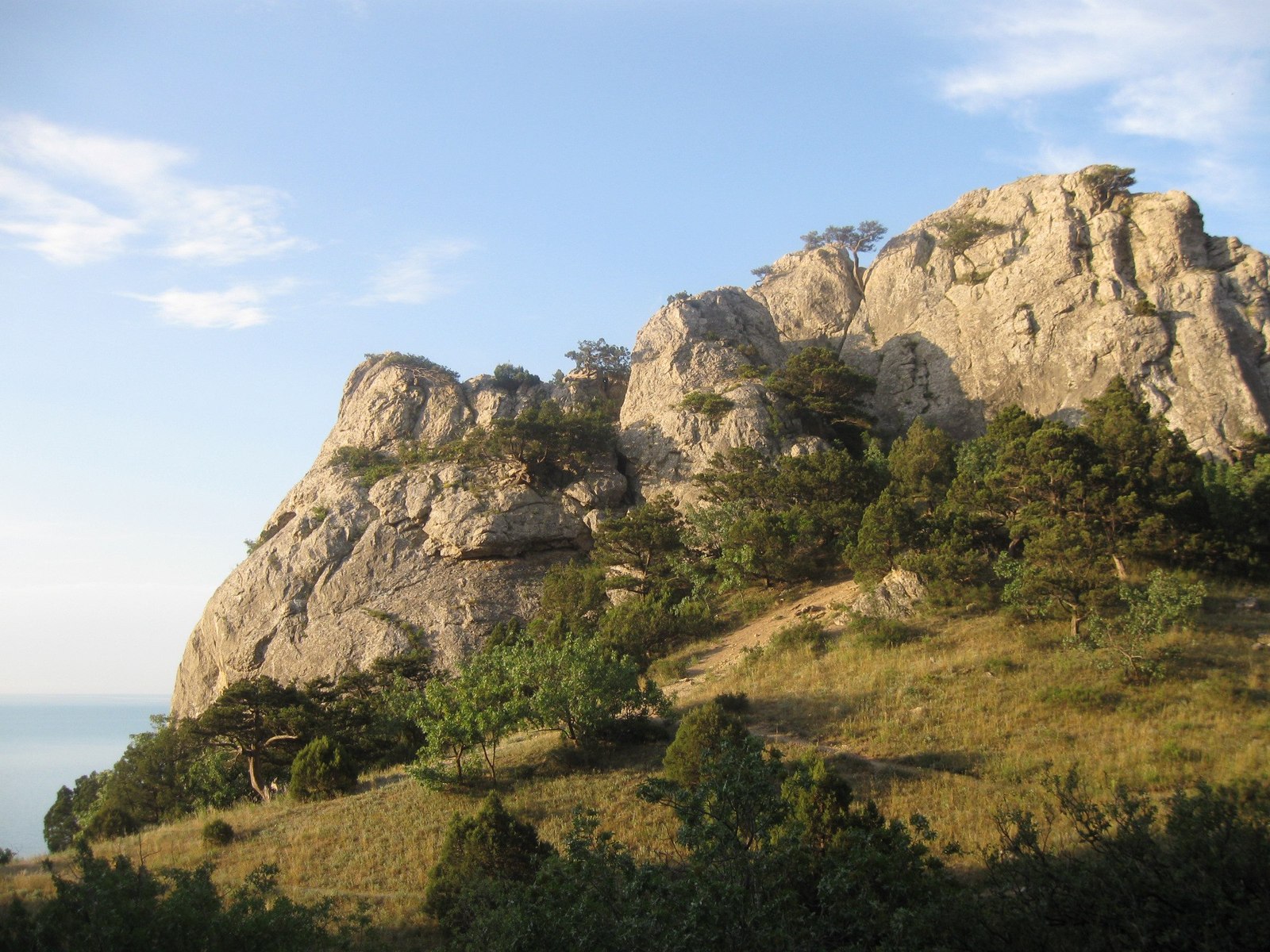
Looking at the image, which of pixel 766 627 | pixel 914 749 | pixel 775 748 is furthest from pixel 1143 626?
pixel 775 748

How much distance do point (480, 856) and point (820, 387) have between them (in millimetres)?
33718

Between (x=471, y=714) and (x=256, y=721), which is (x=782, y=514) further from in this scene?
(x=256, y=721)

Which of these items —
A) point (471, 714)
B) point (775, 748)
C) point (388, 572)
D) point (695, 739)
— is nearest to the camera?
point (775, 748)

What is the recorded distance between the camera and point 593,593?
3588cm

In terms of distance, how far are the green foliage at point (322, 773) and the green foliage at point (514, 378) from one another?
32381 mm

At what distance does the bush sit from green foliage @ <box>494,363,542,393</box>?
36056mm

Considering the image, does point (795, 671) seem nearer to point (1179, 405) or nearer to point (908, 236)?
point (1179, 405)

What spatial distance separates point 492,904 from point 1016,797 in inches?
406

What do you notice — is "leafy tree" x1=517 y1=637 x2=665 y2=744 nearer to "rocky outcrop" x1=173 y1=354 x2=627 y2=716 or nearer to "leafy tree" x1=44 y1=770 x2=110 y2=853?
"rocky outcrop" x1=173 y1=354 x2=627 y2=716

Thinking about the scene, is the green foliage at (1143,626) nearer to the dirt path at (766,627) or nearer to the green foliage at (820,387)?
the dirt path at (766,627)

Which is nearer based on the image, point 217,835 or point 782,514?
point 217,835

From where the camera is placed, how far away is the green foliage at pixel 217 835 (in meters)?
18.8

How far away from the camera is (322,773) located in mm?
22250

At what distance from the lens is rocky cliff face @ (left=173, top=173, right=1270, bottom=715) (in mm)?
39781
